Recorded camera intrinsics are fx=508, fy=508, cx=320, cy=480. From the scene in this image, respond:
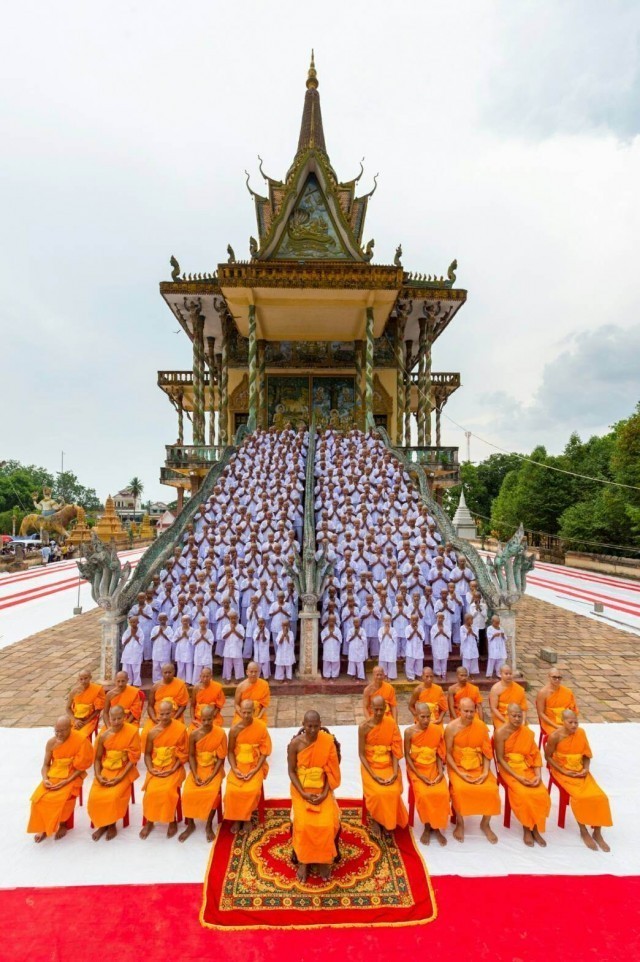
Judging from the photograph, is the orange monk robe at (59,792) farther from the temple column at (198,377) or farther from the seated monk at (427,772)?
the temple column at (198,377)

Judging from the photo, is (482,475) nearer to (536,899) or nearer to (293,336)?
(293,336)

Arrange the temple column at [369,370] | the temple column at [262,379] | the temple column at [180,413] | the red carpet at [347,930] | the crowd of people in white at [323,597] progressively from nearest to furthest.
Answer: the red carpet at [347,930], the crowd of people in white at [323,597], the temple column at [369,370], the temple column at [262,379], the temple column at [180,413]

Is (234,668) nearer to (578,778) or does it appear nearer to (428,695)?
(428,695)

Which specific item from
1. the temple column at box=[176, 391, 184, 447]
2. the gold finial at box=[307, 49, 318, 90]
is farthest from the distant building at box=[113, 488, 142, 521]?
the gold finial at box=[307, 49, 318, 90]

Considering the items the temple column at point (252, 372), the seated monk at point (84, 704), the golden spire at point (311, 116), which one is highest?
the golden spire at point (311, 116)

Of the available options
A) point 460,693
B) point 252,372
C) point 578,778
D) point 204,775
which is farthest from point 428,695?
point 252,372

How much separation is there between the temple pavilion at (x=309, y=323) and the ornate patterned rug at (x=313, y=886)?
1233 centimetres

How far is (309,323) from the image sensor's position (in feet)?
64.4

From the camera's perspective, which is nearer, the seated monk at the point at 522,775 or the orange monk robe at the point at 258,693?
the seated monk at the point at 522,775

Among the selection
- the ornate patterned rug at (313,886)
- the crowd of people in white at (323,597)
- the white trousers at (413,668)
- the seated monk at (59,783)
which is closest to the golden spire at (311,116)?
the crowd of people in white at (323,597)

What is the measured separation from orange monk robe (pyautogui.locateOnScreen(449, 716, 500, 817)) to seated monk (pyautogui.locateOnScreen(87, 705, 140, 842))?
2947 millimetres

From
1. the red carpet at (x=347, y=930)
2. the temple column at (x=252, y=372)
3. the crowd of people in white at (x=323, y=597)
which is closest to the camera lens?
the red carpet at (x=347, y=930)

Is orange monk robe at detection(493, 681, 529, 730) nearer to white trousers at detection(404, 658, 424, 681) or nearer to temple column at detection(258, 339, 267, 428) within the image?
white trousers at detection(404, 658, 424, 681)

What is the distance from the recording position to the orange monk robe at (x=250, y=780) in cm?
449
